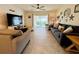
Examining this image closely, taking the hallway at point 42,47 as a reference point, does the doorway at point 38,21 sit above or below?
above

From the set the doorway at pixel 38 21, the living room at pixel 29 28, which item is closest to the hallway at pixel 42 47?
the living room at pixel 29 28

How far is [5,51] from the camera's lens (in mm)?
2457

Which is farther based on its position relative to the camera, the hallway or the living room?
the hallway

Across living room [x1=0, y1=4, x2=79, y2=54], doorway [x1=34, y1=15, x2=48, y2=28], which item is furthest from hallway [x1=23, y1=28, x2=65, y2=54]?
doorway [x1=34, y1=15, x2=48, y2=28]

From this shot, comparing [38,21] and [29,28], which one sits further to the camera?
[29,28]

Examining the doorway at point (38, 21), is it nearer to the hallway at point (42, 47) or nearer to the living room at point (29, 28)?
the living room at point (29, 28)

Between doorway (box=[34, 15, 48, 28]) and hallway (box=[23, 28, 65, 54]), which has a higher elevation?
doorway (box=[34, 15, 48, 28])

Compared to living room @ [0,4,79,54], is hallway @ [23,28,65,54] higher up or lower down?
lower down

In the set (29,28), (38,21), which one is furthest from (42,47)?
(38,21)

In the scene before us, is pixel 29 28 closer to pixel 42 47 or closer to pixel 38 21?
pixel 38 21

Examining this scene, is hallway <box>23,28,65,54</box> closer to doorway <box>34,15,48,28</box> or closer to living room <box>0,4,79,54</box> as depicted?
living room <box>0,4,79,54</box>

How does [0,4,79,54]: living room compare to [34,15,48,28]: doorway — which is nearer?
[0,4,79,54]: living room

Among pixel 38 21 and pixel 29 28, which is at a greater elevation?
pixel 38 21

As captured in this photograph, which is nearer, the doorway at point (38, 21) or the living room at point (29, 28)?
the living room at point (29, 28)
